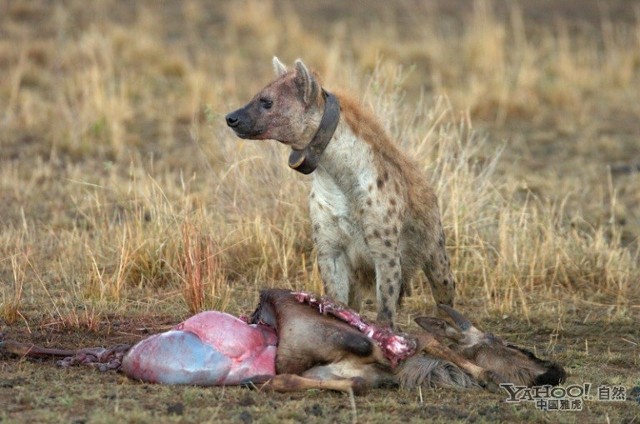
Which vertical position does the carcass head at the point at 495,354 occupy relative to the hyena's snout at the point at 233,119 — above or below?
below

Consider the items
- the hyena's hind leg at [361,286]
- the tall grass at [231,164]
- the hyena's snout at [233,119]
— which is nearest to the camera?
the hyena's snout at [233,119]

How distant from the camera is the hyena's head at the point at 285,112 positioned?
5887 mm

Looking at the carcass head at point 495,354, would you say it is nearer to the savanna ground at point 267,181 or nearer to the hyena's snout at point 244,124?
the savanna ground at point 267,181

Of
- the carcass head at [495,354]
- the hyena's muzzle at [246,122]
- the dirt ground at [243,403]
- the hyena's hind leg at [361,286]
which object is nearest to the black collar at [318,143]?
the hyena's muzzle at [246,122]

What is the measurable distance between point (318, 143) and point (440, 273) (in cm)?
113

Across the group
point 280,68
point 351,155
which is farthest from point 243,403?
point 280,68

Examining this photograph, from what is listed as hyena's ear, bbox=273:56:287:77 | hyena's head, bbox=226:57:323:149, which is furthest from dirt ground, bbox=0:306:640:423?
hyena's ear, bbox=273:56:287:77

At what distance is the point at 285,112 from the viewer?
5.90 m

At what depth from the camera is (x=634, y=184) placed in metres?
10.5

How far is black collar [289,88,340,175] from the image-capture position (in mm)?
5969

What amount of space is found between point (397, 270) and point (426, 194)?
21.8 inches

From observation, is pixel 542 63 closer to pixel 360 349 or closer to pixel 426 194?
pixel 426 194

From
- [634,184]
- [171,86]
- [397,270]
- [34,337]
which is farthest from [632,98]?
[34,337]

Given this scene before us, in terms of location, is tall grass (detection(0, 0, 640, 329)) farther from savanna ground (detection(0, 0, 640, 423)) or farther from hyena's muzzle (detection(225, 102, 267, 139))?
hyena's muzzle (detection(225, 102, 267, 139))
